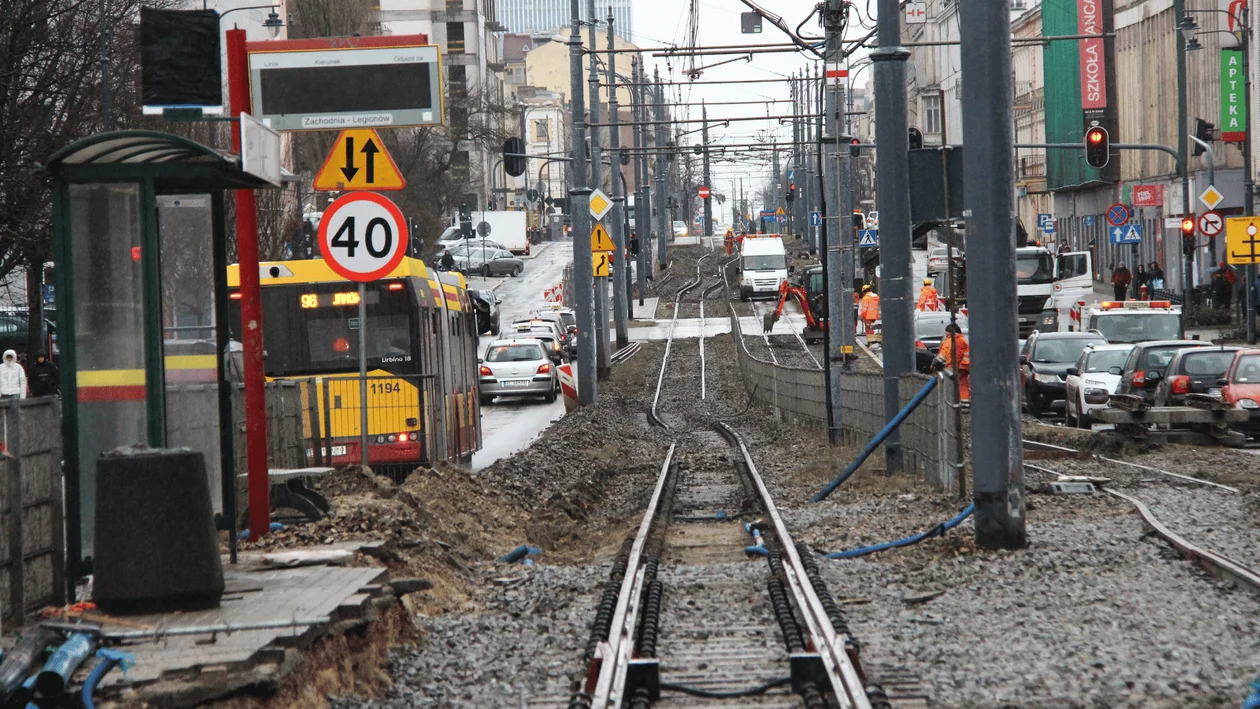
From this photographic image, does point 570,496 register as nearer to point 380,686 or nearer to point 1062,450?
point 1062,450

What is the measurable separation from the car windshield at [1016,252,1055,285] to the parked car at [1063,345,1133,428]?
2688 cm

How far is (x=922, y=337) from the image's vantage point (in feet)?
133

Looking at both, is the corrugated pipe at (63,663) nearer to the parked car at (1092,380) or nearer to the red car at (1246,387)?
the red car at (1246,387)

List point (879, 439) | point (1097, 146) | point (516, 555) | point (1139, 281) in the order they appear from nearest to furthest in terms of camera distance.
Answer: point (516, 555)
point (879, 439)
point (1097, 146)
point (1139, 281)

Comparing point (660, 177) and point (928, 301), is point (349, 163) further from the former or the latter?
point (660, 177)

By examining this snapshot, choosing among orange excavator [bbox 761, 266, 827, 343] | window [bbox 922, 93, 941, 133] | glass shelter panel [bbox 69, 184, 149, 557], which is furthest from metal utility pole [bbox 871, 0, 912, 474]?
window [bbox 922, 93, 941, 133]

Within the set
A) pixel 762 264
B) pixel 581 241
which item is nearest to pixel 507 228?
pixel 762 264

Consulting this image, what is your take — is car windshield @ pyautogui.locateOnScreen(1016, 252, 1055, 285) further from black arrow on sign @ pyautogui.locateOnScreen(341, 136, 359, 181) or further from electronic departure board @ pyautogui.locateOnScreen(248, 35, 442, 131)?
black arrow on sign @ pyautogui.locateOnScreen(341, 136, 359, 181)

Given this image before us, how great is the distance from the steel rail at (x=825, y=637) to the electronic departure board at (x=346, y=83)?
4.44 meters

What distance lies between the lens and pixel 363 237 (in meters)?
12.8

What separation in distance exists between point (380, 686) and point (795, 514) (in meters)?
7.94

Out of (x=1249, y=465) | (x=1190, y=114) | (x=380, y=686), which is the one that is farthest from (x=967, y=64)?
(x=1190, y=114)

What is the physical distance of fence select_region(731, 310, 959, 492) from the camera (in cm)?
1587

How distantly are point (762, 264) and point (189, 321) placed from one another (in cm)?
6647
